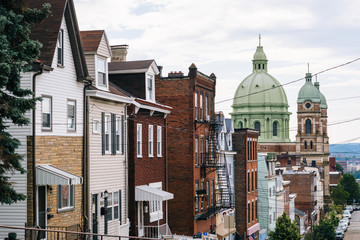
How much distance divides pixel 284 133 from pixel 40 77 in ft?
482

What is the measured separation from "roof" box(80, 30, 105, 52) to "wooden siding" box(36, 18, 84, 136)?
2.61 meters

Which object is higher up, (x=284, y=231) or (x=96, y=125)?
(x=96, y=125)

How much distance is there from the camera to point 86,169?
28.3m

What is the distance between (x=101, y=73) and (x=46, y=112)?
5.88 m

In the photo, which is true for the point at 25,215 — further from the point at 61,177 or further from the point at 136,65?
the point at 136,65

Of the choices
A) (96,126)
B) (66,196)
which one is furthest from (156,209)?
(66,196)

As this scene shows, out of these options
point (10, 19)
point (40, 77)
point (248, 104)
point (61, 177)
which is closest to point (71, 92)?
point (40, 77)

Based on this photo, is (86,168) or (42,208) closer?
(42,208)

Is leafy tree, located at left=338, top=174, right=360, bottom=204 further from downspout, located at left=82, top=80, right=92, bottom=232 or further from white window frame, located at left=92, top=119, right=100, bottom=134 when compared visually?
downspout, located at left=82, top=80, right=92, bottom=232

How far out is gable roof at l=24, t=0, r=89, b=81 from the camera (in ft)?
84.2

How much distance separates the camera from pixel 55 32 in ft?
84.8

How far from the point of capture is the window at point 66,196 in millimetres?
26266

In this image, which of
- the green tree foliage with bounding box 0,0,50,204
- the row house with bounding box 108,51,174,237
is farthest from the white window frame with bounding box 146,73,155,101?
the green tree foliage with bounding box 0,0,50,204

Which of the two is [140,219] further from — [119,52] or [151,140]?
[119,52]
